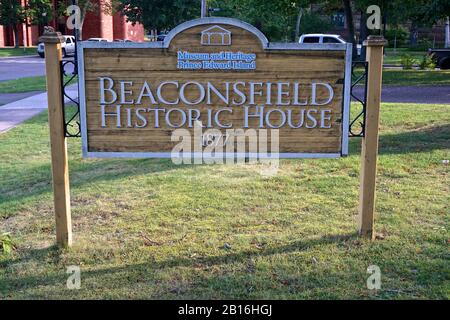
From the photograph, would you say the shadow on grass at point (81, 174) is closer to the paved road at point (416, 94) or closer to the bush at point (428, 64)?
the paved road at point (416, 94)

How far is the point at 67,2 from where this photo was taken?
51.8 metres

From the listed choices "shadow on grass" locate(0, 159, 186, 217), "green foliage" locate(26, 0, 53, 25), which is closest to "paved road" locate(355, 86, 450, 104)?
"shadow on grass" locate(0, 159, 186, 217)

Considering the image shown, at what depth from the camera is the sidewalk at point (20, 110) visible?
1062cm

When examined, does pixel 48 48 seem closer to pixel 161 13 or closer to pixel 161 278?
pixel 161 278

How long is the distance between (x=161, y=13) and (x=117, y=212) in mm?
36529

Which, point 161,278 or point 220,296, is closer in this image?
point 220,296

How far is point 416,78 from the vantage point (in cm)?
1986

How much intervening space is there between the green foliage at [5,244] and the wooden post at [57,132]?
0.37 m

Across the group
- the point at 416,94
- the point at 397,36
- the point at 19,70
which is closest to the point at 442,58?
the point at 416,94

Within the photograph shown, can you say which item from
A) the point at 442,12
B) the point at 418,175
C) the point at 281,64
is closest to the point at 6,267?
the point at 281,64

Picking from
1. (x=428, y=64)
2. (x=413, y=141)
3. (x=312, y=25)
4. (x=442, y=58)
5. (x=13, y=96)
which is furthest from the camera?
(x=312, y=25)

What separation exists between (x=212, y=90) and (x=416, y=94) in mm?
12178

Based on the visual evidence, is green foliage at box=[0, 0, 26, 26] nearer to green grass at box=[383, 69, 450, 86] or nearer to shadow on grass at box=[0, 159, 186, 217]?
green grass at box=[383, 69, 450, 86]

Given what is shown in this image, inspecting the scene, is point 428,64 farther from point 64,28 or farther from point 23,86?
point 64,28
